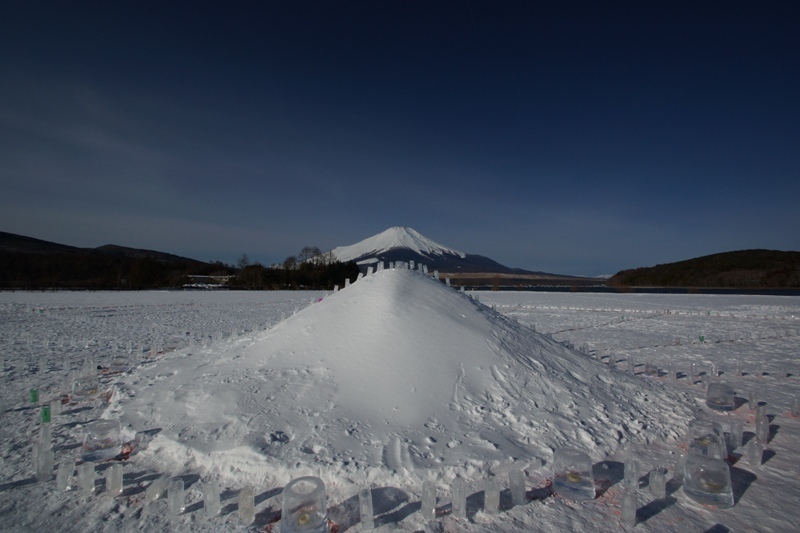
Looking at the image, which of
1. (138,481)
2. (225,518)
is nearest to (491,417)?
(225,518)

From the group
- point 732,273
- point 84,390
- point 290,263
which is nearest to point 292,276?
point 290,263

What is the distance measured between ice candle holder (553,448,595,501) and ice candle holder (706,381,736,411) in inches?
136

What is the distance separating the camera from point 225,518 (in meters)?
3.06

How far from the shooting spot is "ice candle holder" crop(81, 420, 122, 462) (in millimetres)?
3984

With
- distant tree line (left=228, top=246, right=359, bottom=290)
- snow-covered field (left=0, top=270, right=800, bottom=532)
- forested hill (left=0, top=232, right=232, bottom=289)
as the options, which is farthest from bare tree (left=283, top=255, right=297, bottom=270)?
snow-covered field (left=0, top=270, right=800, bottom=532)

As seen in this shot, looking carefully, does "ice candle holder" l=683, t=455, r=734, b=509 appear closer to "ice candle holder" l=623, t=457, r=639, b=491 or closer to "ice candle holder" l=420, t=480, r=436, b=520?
"ice candle holder" l=623, t=457, r=639, b=491

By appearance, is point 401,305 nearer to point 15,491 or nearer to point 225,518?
point 225,518

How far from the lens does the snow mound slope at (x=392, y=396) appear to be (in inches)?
155

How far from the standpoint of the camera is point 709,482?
3320 millimetres

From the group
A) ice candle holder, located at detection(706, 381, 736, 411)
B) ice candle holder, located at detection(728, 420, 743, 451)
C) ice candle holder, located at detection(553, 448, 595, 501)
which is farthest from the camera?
ice candle holder, located at detection(706, 381, 736, 411)

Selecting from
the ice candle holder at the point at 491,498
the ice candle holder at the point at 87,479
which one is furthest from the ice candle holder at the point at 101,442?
the ice candle holder at the point at 491,498

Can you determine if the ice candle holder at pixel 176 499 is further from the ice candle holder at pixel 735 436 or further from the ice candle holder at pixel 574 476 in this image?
the ice candle holder at pixel 735 436

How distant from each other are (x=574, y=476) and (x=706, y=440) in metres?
1.87

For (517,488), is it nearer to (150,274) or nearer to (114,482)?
(114,482)
